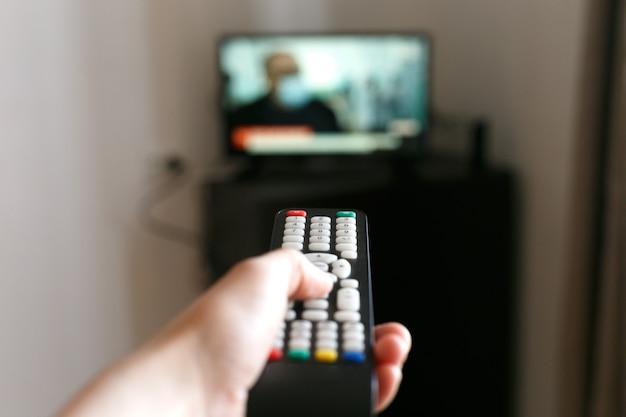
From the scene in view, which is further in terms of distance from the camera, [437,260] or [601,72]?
[437,260]

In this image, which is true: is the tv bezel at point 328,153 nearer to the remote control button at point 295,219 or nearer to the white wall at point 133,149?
the white wall at point 133,149

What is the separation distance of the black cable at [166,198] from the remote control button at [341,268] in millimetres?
1057

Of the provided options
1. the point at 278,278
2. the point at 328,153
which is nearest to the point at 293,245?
the point at 278,278

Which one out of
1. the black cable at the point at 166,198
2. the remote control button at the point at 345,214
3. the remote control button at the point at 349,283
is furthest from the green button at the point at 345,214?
the black cable at the point at 166,198

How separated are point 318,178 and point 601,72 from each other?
64cm

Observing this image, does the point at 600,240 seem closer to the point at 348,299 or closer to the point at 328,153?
the point at 328,153

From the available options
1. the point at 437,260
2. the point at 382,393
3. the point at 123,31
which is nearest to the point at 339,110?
the point at 437,260

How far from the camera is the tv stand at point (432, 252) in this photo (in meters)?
1.50

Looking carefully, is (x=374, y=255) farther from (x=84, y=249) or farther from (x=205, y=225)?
(x=84, y=249)

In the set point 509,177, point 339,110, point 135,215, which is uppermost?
point 339,110

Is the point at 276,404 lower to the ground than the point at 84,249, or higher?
higher

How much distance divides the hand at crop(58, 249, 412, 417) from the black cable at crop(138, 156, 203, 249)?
3.65ft

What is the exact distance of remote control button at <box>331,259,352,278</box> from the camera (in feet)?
2.23

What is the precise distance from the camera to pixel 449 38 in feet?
6.04
